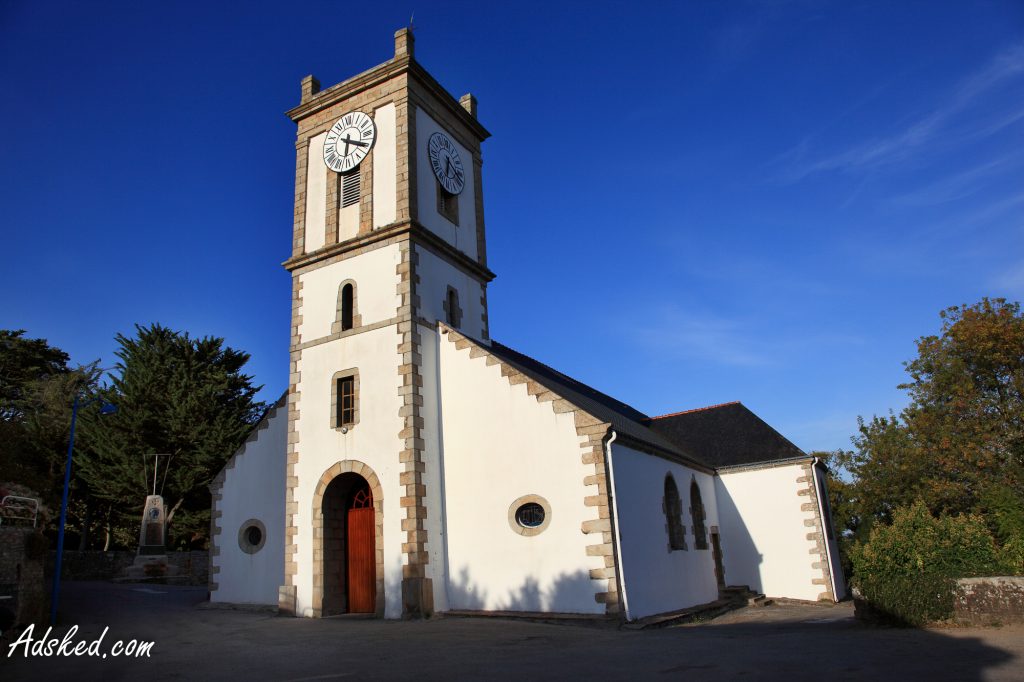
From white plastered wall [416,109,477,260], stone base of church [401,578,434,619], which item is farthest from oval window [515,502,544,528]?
white plastered wall [416,109,477,260]

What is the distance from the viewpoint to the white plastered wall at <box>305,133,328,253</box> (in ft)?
60.9

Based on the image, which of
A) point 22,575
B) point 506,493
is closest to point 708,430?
point 506,493

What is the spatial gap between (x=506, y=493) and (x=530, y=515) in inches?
26.8

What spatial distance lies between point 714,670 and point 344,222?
14.0m

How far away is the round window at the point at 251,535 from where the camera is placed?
700 inches

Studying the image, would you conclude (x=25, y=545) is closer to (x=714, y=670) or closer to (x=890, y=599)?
(x=714, y=670)

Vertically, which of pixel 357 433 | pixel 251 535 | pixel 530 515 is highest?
pixel 357 433

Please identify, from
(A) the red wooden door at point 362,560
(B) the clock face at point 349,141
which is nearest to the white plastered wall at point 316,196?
(B) the clock face at point 349,141

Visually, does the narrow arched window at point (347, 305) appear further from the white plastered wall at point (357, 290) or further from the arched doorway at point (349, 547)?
the arched doorway at point (349, 547)

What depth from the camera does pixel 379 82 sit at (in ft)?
61.3

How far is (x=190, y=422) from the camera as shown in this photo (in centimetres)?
3055

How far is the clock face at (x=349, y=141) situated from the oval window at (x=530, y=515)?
9741 millimetres

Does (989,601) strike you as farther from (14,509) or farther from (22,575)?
(14,509)

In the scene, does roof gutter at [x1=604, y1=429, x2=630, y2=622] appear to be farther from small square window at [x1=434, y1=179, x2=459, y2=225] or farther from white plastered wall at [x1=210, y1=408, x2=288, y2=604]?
white plastered wall at [x1=210, y1=408, x2=288, y2=604]
